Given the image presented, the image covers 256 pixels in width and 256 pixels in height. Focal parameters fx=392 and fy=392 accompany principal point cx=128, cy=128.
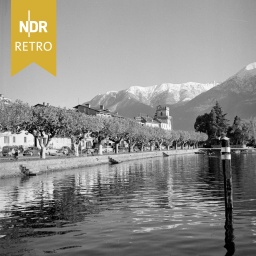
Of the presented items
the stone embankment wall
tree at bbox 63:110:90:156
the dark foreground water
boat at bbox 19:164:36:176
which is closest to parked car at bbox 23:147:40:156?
tree at bbox 63:110:90:156

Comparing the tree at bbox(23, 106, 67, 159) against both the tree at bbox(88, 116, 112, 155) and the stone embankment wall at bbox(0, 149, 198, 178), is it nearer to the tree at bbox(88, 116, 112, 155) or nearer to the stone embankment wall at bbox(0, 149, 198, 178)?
the stone embankment wall at bbox(0, 149, 198, 178)

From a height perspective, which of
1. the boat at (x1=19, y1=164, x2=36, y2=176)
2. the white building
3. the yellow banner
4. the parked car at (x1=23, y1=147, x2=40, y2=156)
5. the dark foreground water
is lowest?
the dark foreground water

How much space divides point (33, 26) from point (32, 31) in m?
0.30

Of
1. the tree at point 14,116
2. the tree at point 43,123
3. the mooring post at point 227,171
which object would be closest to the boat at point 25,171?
the tree at point 14,116

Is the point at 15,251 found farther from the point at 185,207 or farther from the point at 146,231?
the point at 185,207

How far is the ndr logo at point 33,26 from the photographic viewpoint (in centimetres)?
1964

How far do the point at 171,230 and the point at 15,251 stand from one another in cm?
642

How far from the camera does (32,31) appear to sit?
65.6 ft

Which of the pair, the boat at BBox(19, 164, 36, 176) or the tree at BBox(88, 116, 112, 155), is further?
the tree at BBox(88, 116, 112, 155)

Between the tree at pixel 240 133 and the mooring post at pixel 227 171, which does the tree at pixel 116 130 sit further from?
the tree at pixel 240 133

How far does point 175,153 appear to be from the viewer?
438 feet

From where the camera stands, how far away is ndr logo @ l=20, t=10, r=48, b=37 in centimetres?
1964

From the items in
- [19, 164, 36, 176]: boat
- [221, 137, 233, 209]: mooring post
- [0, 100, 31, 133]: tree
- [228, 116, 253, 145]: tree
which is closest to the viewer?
[221, 137, 233, 209]: mooring post

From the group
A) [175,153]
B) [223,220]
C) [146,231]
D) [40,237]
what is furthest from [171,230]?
[175,153]
